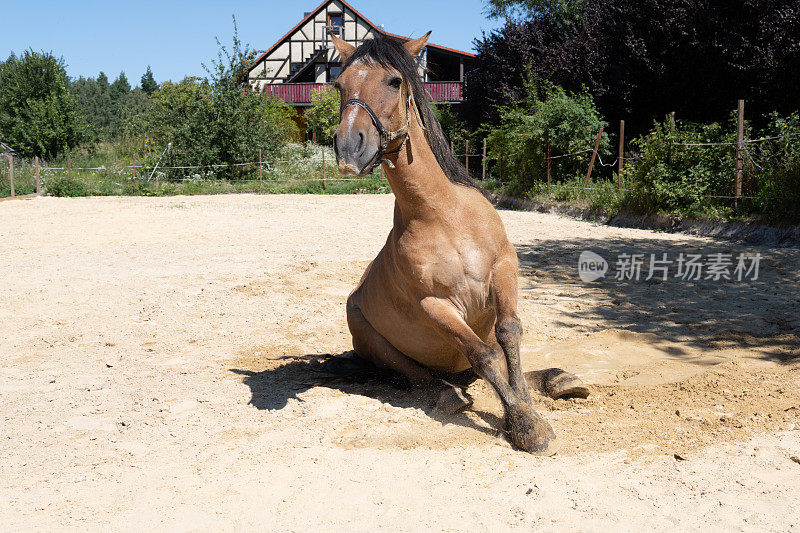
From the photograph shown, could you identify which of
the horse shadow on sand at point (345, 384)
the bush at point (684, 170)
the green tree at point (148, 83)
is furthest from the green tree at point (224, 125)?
the green tree at point (148, 83)

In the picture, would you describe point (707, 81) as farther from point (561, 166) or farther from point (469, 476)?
point (469, 476)

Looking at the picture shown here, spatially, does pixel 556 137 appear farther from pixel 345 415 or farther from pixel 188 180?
pixel 345 415

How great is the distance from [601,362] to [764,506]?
2.29m

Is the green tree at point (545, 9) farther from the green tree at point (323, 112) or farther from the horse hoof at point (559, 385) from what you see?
the horse hoof at point (559, 385)

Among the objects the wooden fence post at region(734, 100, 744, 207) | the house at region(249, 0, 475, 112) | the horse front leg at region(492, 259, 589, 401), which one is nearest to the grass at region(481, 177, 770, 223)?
the wooden fence post at region(734, 100, 744, 207)

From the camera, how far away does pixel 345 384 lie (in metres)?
4.52

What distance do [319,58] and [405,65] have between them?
36278 mm

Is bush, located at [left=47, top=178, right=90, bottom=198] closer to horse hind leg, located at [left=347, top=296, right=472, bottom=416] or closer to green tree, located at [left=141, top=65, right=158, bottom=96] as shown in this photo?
horse hind leg, located at [left=347, top=296, right=472, bottom=416]

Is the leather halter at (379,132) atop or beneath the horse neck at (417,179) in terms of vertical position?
→ atop

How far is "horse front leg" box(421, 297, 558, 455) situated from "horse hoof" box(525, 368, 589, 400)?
1.56 ft

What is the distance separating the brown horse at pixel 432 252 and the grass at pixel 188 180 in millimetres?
18576

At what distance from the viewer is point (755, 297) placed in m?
6.77

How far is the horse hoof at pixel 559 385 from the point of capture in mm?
3912

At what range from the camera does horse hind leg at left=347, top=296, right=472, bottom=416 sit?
3752 mm
